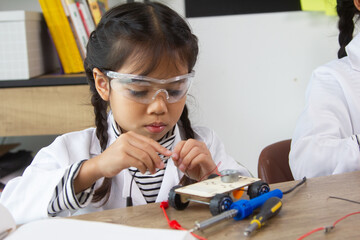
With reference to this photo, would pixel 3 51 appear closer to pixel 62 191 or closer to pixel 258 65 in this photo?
pixel 62 191

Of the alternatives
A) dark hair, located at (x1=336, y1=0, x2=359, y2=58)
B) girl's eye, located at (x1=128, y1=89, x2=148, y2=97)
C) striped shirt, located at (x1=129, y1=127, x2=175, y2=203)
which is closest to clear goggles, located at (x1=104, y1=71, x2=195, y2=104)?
girl's eye, located at (x1=128, y1=89, x2=148, y2=97)

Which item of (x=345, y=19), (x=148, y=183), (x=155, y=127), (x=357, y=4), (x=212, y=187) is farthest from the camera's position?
(x=345, y=19)

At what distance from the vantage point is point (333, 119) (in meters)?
1.32

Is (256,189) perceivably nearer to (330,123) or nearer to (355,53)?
(330,123)

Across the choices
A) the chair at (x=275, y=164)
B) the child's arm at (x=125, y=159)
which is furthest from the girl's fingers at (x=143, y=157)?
the chair at (x=275, y=164)

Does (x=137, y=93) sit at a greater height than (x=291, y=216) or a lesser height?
greater

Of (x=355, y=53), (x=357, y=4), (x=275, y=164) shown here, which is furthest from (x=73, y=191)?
(x=357, y=4)

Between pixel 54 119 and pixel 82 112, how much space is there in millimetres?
109

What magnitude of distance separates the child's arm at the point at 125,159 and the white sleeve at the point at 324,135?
491mm

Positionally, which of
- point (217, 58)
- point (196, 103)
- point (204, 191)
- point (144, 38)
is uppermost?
point (144, 38)

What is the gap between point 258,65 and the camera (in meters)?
2.21

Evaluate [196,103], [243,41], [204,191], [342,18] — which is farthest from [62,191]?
[243,41]

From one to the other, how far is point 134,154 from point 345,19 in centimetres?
96

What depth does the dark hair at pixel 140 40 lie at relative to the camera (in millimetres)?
1052
